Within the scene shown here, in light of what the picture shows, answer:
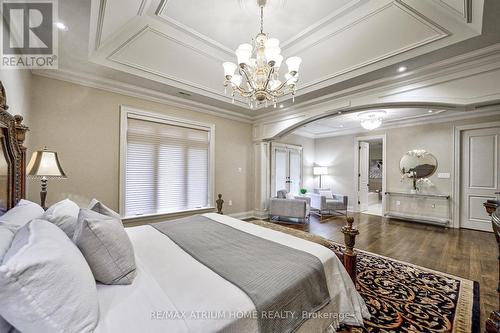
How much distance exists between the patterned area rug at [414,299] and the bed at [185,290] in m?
0.28

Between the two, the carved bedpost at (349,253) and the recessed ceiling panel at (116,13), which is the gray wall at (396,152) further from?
the recessed ceiling panel at (116,13)

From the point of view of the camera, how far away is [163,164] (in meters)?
4.05

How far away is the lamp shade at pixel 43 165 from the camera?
2218 mm

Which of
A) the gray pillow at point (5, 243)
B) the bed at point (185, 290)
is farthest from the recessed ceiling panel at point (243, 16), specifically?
the gray pillow at point (5, 243)

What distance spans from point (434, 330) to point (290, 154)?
5.35m

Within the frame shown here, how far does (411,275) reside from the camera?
8.22 feet

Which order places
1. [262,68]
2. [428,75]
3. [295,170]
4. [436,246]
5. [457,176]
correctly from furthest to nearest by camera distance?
[295,170] < [457,176] < [436,246] < [428,75] < [262,68]

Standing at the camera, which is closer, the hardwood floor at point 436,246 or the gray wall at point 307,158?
the hardwood floor at point 436,246

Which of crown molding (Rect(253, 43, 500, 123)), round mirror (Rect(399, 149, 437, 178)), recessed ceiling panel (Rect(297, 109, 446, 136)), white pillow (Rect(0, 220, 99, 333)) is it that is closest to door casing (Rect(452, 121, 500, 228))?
round mirror (Rect(399, 149, 437, 178))

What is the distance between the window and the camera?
3641 millimetres

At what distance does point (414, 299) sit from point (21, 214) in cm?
343

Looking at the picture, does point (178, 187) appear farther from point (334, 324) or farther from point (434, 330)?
point (434, 330)

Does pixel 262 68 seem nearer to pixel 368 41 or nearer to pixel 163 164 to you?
pixel 368 41

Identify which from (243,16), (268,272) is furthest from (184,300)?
(243,16)
